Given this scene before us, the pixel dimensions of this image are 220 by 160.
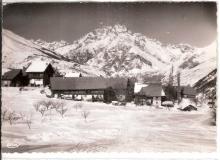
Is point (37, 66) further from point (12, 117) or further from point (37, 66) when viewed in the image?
point (12, 117)

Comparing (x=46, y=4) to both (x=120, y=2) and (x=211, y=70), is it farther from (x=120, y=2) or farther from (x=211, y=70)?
(x=211, y=70)

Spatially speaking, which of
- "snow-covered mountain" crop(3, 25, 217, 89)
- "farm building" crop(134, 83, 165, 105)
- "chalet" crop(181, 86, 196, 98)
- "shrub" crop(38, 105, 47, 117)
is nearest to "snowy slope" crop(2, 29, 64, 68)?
"snow-covered mountain" crop(3, 25, 217, 89)

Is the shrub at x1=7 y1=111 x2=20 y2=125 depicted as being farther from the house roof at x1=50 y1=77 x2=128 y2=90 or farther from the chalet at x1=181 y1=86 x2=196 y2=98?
the chalet at x1=181 y1=86 x2=196 y2=98

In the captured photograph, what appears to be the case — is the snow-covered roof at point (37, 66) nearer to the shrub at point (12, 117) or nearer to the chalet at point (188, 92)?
the shrub at point (12, 117)

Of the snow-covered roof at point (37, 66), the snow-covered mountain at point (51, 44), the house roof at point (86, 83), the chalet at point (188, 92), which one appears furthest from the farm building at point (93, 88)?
the chalet at point (188, 92)

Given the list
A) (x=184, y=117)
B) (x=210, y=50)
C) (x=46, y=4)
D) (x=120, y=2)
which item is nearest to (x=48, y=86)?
(x=46, y=4)

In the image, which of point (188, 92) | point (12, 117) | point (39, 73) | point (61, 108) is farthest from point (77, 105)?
point (188, 92)
